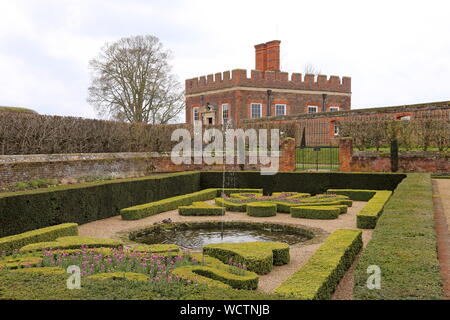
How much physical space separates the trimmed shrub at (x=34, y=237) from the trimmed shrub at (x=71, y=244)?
449 mm

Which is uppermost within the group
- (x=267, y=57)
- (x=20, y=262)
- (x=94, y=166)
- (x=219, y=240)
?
(x=267, y=57)

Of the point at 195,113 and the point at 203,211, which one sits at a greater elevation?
the point at 195,113

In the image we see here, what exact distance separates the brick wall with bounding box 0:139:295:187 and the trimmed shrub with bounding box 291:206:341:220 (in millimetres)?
6530

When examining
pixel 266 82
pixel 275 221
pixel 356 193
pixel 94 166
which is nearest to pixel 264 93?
pixel 266 82

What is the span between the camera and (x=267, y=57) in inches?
1226

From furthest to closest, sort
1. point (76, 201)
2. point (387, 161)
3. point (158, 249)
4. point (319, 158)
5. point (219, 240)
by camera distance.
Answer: point (319, 158), point (387, 161), point (76, 201), point (219, 240), point (158, 249)

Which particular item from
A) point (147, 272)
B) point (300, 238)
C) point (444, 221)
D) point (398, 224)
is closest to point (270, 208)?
point (300, 238)

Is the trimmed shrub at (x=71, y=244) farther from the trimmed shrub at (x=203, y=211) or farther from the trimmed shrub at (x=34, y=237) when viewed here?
the trimmed shrub at (x=203, y=211)

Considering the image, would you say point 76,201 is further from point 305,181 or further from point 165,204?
point 305,181

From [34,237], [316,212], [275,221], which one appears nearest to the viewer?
[34,237]

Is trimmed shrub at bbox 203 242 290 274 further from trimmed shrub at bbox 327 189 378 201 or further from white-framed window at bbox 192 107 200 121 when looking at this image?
white-framed window at bbox 192 107 200 121

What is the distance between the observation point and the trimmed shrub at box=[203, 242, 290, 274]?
6.46 meters

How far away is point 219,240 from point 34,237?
3549 millimetres

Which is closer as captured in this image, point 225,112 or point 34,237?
point 34,237
